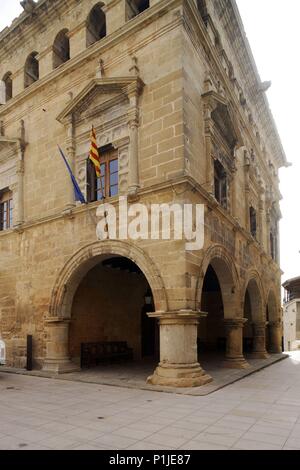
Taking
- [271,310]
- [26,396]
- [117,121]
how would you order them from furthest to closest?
[271,310]
[117,121]
[26,396]

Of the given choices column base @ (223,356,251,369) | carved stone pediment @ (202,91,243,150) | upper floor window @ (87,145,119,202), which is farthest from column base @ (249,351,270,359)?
upper floor window @ (87,145,119,202)

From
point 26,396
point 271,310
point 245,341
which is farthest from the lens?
point 271,310

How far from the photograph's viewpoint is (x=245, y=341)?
15.8 meters

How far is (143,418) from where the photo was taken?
5453 millimetres

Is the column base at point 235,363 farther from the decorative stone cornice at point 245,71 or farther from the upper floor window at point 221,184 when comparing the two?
the decorative stone cornice at point 245,71

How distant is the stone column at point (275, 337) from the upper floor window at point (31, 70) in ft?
43.7

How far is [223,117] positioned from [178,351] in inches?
255

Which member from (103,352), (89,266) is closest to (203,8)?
(89,266)

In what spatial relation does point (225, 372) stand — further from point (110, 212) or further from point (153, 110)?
point (153, 110)

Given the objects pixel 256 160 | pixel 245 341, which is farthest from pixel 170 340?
pixel 256 160

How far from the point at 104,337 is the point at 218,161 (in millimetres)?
5971

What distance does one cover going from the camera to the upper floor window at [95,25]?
1092 centimetres

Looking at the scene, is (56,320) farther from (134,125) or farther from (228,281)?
(134,125)

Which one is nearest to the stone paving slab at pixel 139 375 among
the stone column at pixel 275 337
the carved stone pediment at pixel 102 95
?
the stone column at pixel 275 337
